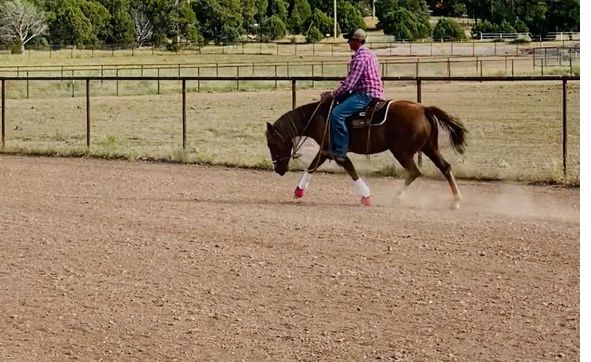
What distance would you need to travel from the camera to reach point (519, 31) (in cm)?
11688

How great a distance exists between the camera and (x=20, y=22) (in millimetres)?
103375

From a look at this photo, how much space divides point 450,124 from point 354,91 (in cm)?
126

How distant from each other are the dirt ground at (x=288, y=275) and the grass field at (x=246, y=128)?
2.72 metres

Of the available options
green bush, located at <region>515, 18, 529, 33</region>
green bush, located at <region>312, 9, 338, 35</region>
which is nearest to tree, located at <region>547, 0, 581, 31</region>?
green bush, located at <region>515, 18, 529, 33</region>

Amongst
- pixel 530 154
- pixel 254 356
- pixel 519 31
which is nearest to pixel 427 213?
pixel 254 356

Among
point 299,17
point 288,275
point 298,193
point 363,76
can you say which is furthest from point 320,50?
point 288,275

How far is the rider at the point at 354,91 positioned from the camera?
11.5m

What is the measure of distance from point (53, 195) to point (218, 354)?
25.7 ft

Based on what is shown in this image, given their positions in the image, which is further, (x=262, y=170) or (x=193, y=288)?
(x=262, y=170)

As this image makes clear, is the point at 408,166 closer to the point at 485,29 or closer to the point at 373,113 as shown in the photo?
the point at 373,113

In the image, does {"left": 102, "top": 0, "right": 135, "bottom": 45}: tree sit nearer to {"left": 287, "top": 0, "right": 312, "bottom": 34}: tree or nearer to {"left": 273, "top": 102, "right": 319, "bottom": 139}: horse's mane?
{"left": 287, "top": 0, "right": 312, "bottom": 34}: tree

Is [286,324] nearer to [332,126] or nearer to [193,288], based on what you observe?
[193,288]

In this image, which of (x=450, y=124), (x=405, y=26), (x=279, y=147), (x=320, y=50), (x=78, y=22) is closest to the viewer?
(x=450, y=124)

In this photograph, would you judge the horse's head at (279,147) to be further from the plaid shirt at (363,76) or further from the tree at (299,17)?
the tree at (299,17)
